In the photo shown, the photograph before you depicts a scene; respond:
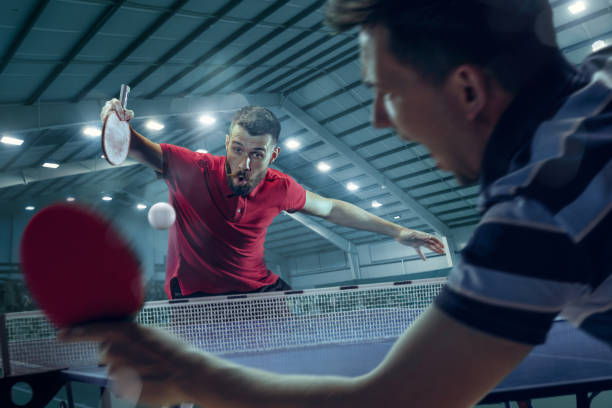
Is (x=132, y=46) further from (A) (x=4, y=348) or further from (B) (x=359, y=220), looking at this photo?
(A) (x=4, y=348)

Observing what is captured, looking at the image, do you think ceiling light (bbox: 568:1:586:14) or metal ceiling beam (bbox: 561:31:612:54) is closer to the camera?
ceiling light (bbox: 568:1:586:14)

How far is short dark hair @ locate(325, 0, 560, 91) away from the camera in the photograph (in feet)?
2.19

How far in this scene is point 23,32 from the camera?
26.4 feet

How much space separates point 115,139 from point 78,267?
2.41m

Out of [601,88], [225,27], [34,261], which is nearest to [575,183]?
[601,88]

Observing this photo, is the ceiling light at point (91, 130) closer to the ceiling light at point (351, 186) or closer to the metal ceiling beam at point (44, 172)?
the metal ceiling beam at point (44, 172)

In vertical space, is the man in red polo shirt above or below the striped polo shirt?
above

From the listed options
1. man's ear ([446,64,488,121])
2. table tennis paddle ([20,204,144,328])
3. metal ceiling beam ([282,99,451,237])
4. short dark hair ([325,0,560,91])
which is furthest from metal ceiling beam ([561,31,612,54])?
table tennis paddle ([20,204,144,328])

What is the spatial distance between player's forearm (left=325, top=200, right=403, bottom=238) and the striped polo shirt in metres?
3.19

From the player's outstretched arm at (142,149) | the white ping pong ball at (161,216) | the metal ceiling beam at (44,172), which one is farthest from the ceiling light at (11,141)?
the player's outstretched arm at (142,149)

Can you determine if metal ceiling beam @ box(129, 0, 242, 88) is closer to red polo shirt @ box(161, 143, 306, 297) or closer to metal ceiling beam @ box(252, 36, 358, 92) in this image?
metal ceiling beam @ box(252, 36, 358, 92)

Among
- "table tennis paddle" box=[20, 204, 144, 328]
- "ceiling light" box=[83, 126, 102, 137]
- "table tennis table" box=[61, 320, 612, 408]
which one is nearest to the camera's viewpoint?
"table tennis paddle" box=[20, 204, 144, 328]

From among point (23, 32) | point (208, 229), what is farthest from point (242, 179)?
point (23, 32)

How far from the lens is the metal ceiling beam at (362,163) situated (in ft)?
55.1
